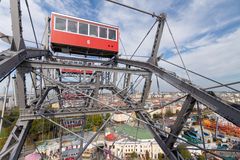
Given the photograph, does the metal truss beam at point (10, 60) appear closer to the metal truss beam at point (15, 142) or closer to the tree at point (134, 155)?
the metal truss beam at point (15, 142)

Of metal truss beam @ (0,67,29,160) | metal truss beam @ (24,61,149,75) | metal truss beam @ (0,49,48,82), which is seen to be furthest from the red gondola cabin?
metal truss beam @ (0,67,29,160)

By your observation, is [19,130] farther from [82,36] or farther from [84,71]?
[82,36]

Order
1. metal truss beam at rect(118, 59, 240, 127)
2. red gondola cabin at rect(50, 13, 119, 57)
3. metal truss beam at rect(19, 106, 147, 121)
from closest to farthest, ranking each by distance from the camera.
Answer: metal truss beam at rect(118, 59, 240, 127) → metal truss beam at rect(19, 106, 147, 121) → red gondola cabin at rect(50, 13, 119, 57)

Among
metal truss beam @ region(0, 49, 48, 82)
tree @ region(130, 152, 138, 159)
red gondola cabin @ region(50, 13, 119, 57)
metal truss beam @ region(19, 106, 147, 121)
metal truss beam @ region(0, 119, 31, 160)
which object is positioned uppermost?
red gondola cabin @ region(50, 13, 119, 57)

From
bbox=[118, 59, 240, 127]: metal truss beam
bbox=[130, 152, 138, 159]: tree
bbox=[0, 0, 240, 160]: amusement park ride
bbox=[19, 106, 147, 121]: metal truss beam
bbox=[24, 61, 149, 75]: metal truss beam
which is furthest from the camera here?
bbox=[130, 152, 138, 159]: tree

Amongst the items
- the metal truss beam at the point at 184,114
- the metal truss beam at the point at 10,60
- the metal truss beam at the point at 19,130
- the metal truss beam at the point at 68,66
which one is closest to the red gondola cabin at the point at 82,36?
the metal truss beam at the point at 68,66

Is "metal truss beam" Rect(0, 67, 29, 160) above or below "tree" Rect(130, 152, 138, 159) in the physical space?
Result: above

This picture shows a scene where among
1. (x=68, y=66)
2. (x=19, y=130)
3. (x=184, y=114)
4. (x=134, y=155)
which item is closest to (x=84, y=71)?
(x=68, y=66)

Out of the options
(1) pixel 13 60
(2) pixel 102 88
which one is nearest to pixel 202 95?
(1) pixel 13 60

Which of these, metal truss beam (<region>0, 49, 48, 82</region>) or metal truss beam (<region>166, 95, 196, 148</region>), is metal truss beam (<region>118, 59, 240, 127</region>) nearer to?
metal truss beam (<region>166, 95, 196, 148</region>)
